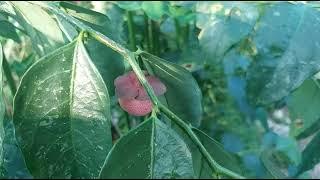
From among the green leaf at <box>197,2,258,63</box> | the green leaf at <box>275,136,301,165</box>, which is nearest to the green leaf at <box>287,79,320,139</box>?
the green leaf at <box>197,2,258,63</box>

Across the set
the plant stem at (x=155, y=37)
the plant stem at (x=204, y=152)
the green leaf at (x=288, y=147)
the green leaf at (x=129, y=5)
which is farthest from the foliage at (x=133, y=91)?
the green leaf at (x=288, y=147)

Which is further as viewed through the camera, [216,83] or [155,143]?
[216,83]

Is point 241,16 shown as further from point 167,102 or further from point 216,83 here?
point 216,83

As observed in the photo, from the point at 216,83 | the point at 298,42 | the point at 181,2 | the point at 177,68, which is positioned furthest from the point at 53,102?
the point at 216,83

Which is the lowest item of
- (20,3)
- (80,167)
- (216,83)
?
(216,83)

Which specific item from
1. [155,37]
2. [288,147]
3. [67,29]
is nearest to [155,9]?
[155,37]

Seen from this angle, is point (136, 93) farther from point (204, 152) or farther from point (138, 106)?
point (204, 152)

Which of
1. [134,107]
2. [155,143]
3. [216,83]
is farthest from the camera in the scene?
[216,83]
